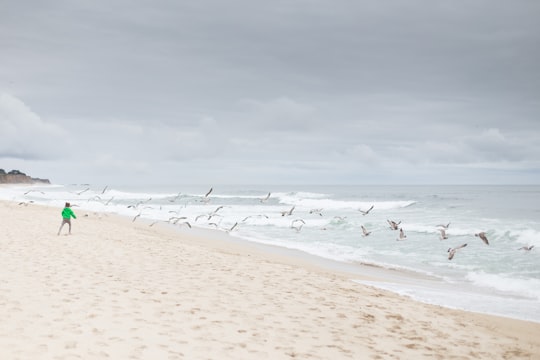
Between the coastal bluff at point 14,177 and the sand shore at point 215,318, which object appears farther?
the coastal bluff at point 14,177

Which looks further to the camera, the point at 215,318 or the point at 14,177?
the point at 14,177

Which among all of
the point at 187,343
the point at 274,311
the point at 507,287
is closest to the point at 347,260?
the point at 507,287

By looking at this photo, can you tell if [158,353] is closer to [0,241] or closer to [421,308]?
[421,308]

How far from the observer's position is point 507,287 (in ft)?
45.1

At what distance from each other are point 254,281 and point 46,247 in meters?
7.77

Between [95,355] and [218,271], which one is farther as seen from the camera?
[218,271]

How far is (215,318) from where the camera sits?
7.75 metres

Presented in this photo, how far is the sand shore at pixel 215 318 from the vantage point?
20.8ft

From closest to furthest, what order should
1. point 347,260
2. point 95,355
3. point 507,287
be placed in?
point 95,355, point 507,287, point 347,260

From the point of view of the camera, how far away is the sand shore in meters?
6.35

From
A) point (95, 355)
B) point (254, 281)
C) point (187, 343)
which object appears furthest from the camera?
point (254, 281)

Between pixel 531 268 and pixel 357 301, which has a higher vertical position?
pixel 531 268

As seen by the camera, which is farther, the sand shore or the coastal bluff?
the coastal bluff

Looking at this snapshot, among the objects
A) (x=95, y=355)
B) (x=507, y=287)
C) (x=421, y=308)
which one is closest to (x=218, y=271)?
(x=421, y=308)
